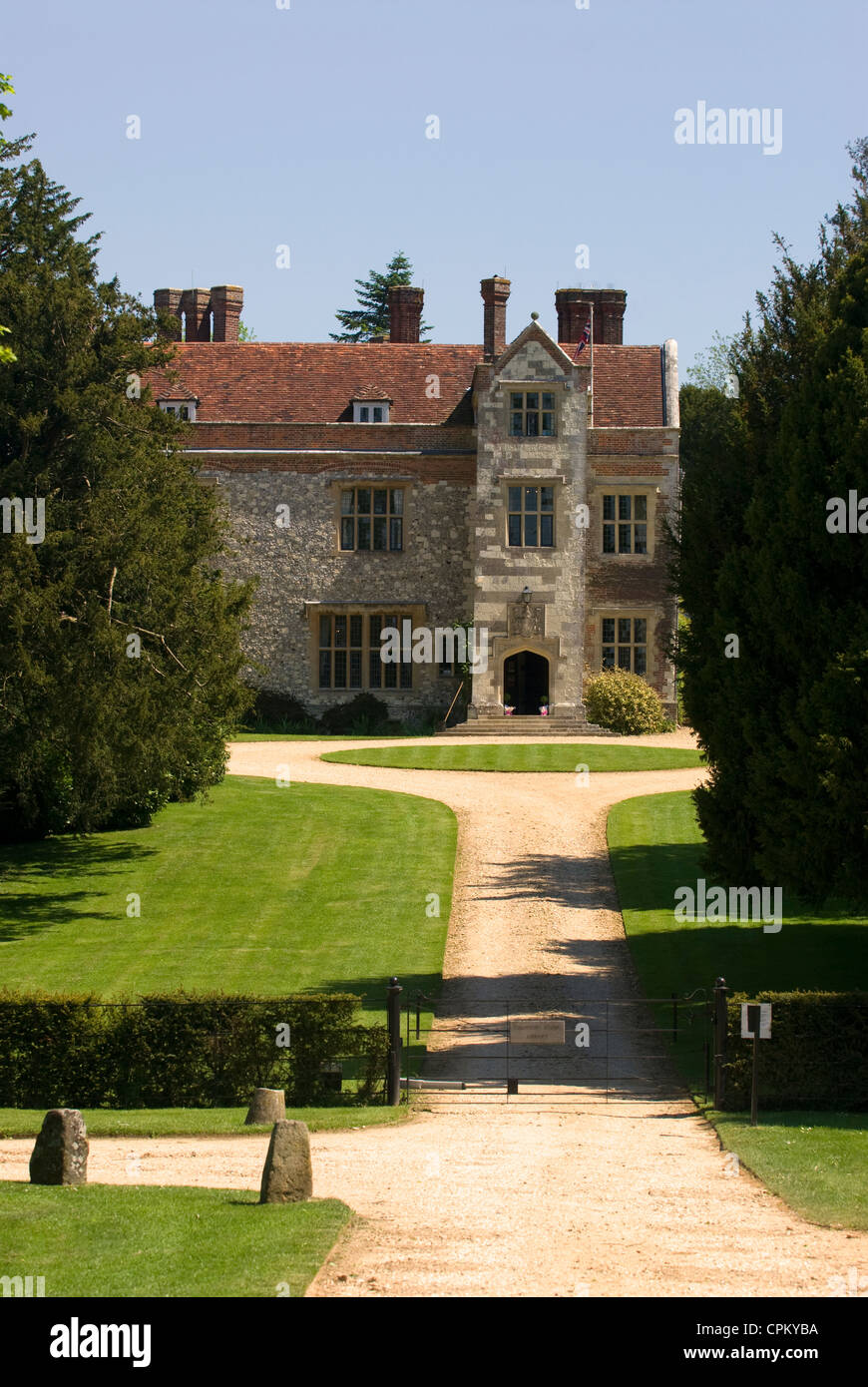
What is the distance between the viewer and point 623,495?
4044 centimetres

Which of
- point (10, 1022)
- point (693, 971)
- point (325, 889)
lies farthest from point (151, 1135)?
point (325, 889)

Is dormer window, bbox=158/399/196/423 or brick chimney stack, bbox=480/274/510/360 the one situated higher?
brick chimney stack, bbox=480/274/510/360

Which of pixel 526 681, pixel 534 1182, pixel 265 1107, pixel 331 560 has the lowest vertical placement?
pixel 265 1107

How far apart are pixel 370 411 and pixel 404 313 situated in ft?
18.1

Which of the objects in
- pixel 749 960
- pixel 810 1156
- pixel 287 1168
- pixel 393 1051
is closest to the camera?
pixel 287 1168

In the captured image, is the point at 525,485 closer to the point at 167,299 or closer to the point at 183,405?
the point at 183,405

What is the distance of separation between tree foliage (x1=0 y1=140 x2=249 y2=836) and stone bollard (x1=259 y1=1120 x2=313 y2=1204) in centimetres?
1177

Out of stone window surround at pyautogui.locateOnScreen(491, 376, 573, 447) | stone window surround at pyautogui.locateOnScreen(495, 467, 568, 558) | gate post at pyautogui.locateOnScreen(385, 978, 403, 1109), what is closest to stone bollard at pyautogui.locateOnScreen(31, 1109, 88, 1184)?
gate post at pyautogui.locateOnScreen(385, 978, 403, 1109)

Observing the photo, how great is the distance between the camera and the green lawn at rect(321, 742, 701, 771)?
103 ft

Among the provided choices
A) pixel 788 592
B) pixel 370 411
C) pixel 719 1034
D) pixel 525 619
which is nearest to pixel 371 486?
pixel 370 411

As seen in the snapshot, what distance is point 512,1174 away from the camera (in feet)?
36.2

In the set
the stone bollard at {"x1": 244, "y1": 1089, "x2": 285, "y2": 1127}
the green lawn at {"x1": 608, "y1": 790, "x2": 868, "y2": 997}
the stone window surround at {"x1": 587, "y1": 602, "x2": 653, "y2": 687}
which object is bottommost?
the stone bollard at {"x1": 244, "y1": 1089, "x2": 285, "y2": 1127}

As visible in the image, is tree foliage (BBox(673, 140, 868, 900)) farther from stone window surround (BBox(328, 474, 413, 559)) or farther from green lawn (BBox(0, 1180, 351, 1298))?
stone window surround (BBox(328, 474, 413, 559))
